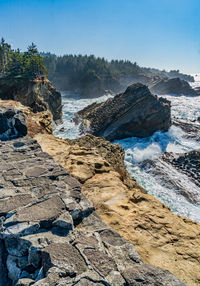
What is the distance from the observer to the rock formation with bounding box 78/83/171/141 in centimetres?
2697

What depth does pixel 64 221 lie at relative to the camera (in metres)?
2.85

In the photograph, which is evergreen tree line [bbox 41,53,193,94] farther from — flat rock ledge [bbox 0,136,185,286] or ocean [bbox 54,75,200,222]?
flat rock ledge [bbox 0,136,185,286]

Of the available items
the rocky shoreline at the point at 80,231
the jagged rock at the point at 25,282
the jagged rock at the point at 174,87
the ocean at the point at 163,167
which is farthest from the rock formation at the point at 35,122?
the jagged rock at the point at 174,87

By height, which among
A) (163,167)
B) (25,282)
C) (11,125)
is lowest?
(163,167)

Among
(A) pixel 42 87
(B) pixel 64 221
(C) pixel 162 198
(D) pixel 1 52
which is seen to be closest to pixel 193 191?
(C) pixel 162 198

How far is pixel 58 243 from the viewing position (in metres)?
2.54

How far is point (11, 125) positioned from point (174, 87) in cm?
7203

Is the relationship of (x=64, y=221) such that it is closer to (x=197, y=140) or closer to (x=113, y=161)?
(x=113, y=161)

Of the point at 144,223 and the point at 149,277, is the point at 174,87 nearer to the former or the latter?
the point at 144,223

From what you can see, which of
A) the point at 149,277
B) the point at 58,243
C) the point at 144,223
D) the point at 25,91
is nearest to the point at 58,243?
the point at 58,243

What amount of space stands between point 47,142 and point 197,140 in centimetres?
2249

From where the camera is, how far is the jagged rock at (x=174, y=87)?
68312 mm

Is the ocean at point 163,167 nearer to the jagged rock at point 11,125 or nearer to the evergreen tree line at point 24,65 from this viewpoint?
the jagged rock at point 11,125

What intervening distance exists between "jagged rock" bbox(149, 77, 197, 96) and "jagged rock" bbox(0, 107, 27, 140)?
231ft
